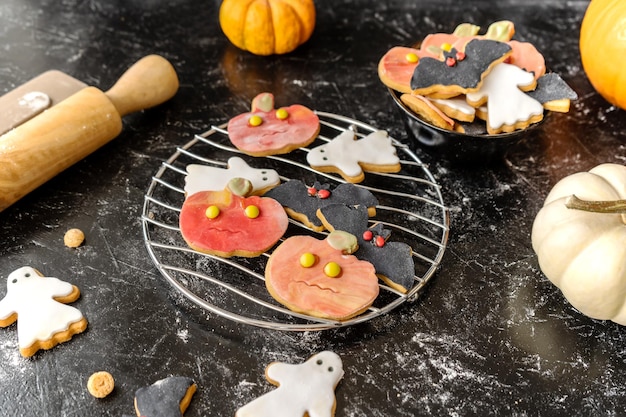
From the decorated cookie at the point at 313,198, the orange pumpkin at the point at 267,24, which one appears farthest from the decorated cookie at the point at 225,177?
the orange pumpkin at the point at 267,24

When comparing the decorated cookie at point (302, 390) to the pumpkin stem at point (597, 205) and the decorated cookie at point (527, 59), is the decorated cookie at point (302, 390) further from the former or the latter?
the decorated cookie at point (527, 59)

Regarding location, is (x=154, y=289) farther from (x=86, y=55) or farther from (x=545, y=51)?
(x=545, y=51)

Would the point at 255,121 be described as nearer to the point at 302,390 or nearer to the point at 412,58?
the point at 412,58

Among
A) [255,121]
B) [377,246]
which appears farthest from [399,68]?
[377,246]

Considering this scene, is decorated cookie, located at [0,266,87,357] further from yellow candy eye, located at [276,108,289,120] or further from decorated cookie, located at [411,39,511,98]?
decorated cookie, located at [411,39,511,98]

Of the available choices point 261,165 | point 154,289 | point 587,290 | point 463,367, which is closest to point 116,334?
point 154,289

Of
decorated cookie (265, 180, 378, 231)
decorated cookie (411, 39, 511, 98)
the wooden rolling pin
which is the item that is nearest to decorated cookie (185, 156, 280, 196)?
decorated cookie (265, 180, 378, 231)
